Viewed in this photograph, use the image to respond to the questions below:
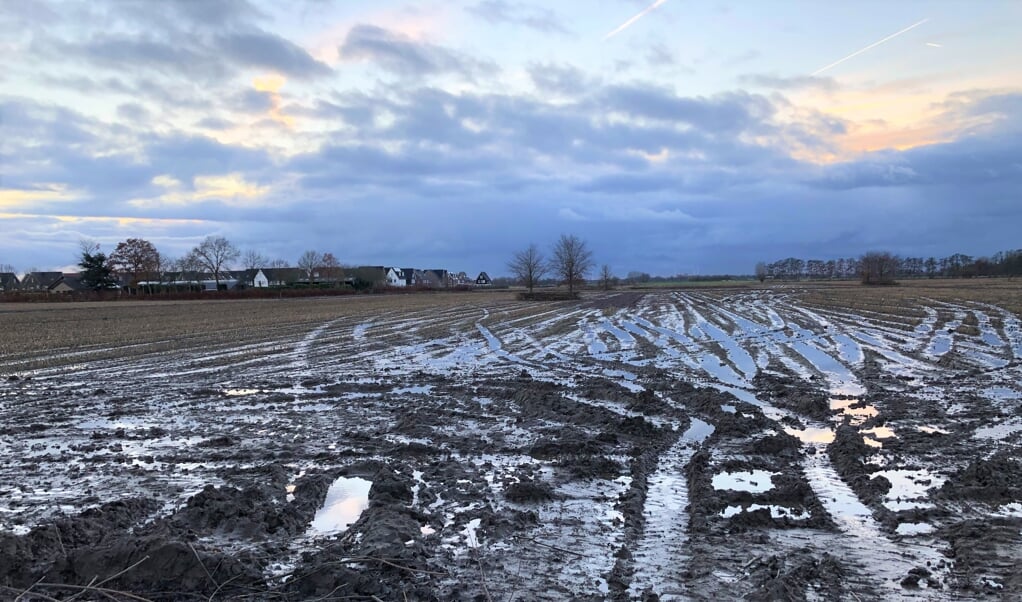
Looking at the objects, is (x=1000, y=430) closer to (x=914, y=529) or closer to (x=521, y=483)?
(x=914, y=529)

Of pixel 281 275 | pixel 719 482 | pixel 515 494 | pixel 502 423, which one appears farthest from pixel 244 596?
pixel 281 275

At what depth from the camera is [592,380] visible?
43.1ft

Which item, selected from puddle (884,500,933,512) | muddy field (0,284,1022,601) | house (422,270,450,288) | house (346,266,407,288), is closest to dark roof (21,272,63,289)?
house (346,266,407,288)

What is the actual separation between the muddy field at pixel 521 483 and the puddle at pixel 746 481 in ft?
0.13

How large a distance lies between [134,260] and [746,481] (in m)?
118

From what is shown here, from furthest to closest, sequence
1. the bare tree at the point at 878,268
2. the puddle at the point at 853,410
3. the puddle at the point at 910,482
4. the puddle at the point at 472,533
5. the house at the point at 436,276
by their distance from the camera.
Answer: the house at the point at 436,276 → the bare tree at the point at 878,268 → the puddle at the point at 853,410 → the puddle at the point at 910,482 → the puddle at the point at 472,533

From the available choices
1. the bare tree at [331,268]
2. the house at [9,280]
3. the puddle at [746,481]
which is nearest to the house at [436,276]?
the bare tree at [331,268]

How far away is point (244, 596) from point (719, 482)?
4.64 metres

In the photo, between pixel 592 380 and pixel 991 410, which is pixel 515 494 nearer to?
pixel 592 380

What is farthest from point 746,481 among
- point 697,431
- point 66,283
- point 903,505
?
point 66,283

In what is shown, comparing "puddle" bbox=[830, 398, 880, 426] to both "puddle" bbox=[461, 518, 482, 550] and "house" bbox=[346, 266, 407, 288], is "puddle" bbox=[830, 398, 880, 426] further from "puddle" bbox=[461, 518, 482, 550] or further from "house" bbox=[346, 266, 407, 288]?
"house" bbox=[346, 266, 407, 288]

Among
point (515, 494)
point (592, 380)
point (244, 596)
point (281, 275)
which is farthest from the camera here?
point (281, 275)

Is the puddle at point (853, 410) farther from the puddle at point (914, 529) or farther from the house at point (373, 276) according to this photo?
the house at point (373, 276)

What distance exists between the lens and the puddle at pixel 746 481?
248 inches
